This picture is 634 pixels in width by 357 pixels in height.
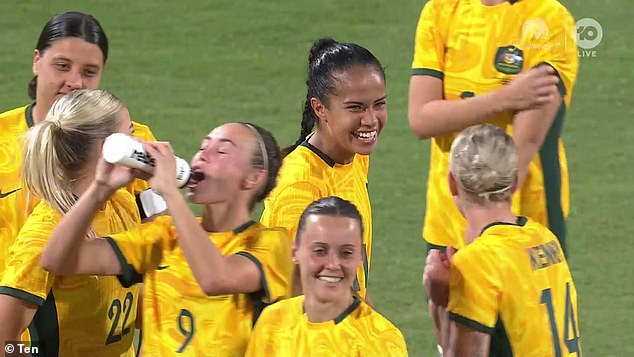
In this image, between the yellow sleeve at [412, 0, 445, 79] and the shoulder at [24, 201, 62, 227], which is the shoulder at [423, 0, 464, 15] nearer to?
the yellow sleeve at [412, 0, 445, 79]

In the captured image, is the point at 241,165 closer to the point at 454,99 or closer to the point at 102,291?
the point at 102,291

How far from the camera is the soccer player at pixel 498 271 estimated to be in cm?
395

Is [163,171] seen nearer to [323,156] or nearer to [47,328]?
[47,328]

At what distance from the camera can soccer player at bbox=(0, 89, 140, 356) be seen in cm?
401

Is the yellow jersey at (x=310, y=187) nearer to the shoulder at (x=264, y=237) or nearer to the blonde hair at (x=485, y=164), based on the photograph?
the shoulder at (x=264, y=237)

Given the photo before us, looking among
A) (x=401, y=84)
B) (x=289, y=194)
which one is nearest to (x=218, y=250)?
(x=289, y=194)

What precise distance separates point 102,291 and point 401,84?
5.28m

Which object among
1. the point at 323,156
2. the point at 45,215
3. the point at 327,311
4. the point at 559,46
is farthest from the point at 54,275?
the point at 559,46

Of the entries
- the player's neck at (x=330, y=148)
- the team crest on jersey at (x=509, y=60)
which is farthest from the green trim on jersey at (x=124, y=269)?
the team crest on jersey at (x=509, y=60)

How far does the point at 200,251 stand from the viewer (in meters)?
3.83

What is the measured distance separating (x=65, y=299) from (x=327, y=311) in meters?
0.83

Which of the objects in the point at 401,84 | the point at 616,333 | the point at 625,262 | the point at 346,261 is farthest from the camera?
the point at 401,84

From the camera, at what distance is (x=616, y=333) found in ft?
21.4

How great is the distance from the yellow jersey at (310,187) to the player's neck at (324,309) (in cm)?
49
